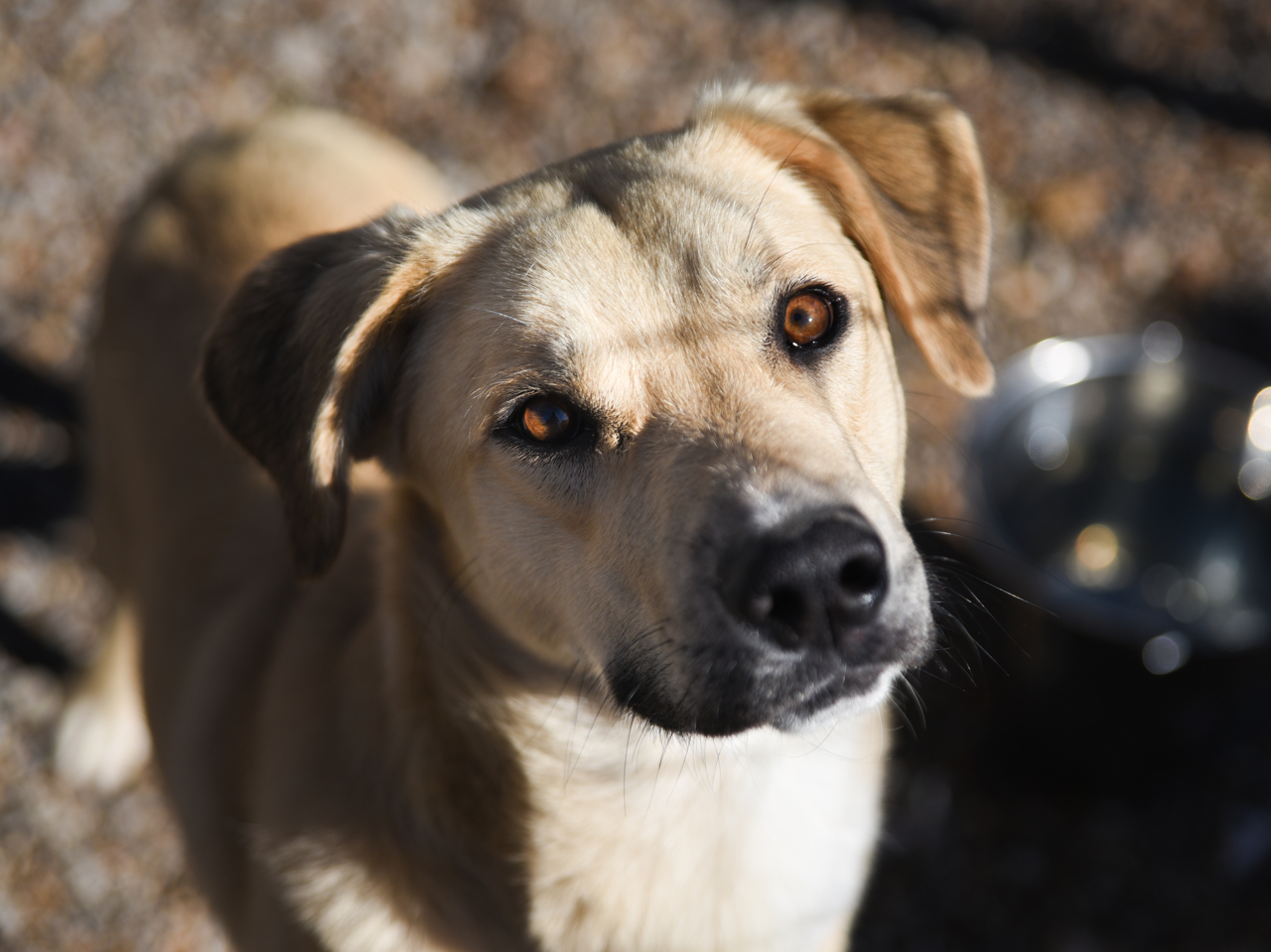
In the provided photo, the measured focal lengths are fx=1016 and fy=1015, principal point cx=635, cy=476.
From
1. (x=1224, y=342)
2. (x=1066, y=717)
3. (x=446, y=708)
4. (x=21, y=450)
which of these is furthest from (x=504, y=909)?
(x=1224, y=342)

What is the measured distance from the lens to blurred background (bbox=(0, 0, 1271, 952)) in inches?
137

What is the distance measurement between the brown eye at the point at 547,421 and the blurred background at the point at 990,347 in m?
1.24

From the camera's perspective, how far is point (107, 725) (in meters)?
3.73

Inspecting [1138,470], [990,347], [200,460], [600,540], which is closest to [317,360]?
[600,540]

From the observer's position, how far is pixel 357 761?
224 cm

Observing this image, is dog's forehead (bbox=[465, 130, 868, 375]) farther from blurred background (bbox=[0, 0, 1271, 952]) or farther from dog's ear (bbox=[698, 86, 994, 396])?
blurred background (bbox=[0, 0, 1271, 952])

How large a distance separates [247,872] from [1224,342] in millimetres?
4241

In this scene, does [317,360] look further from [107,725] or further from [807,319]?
[107,725]

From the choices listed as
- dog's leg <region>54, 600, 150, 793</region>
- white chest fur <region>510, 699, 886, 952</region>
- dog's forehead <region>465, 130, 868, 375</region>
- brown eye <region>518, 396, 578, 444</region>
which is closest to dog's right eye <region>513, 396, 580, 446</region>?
brown eye <region>518, 396, 578, 444</region>

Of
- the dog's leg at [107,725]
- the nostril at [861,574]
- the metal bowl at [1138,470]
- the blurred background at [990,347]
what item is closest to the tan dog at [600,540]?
the nostril at [861,574]

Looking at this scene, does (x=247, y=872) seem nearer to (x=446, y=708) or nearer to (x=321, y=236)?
(x=446, y=708)

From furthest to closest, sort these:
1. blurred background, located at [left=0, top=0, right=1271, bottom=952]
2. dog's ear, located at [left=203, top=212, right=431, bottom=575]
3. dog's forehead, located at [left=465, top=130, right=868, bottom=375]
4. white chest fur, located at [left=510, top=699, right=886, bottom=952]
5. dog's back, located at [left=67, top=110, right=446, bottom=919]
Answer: blurred background, located at [left=0, top=0, right=1271, bottom=952] → dog's back, located at [left=67, top=110, right=446, bottom=919] → white chest fur, located at [left=510, top=699, right=886, bottom=952] → dog's ear, located at [left=203, top=212, right=431, bottom=575] → dog's forehead, located at [left=465, top=130, right=868, bottom=375]

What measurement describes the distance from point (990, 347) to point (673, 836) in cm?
187

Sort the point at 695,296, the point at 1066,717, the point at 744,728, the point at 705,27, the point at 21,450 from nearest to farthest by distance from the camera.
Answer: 1. the point at 744,728
2. the point at 695,296
3. the point at 1066,717
4. the point at 21,450
5. the point at 705,27
